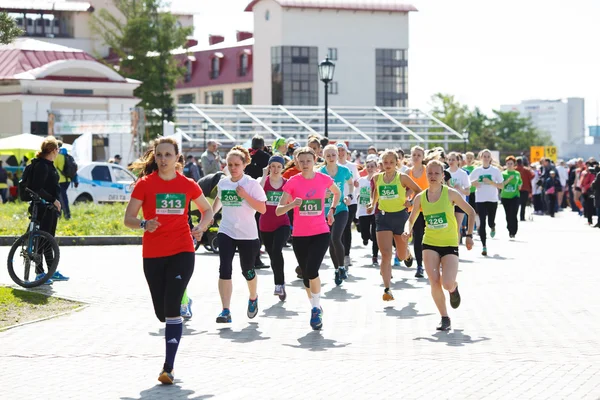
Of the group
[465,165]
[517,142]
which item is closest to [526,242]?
[465,165]

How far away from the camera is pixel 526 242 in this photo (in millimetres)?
23750

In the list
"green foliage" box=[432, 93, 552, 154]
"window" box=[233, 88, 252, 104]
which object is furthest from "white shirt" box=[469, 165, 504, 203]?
"green foliage" box=[432, 93, 552, 154]

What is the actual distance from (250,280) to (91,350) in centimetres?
240

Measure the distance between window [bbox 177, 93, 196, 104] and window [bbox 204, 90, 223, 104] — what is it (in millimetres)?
1448

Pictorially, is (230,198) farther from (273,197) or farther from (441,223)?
A: (273,197)

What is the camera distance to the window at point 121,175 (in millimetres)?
34438

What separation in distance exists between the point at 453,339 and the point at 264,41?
8442 centimetres

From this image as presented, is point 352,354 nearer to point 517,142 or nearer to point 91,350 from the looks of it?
point 91,350

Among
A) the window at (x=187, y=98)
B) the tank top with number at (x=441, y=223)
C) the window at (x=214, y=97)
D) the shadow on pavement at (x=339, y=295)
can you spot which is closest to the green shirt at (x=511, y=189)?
the shadow on pavement at (x=339, y=295)

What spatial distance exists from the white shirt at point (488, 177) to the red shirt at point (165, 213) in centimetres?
1355

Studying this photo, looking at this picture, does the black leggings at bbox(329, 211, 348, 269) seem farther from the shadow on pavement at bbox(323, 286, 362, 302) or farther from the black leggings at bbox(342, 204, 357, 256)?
the black leggings at bbox(342, 204, 357, 256)

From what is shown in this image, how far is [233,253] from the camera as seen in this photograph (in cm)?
1138

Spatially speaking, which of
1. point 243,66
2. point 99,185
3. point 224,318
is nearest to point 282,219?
point 224,318

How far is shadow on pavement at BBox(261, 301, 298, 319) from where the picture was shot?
11789 millimetres
